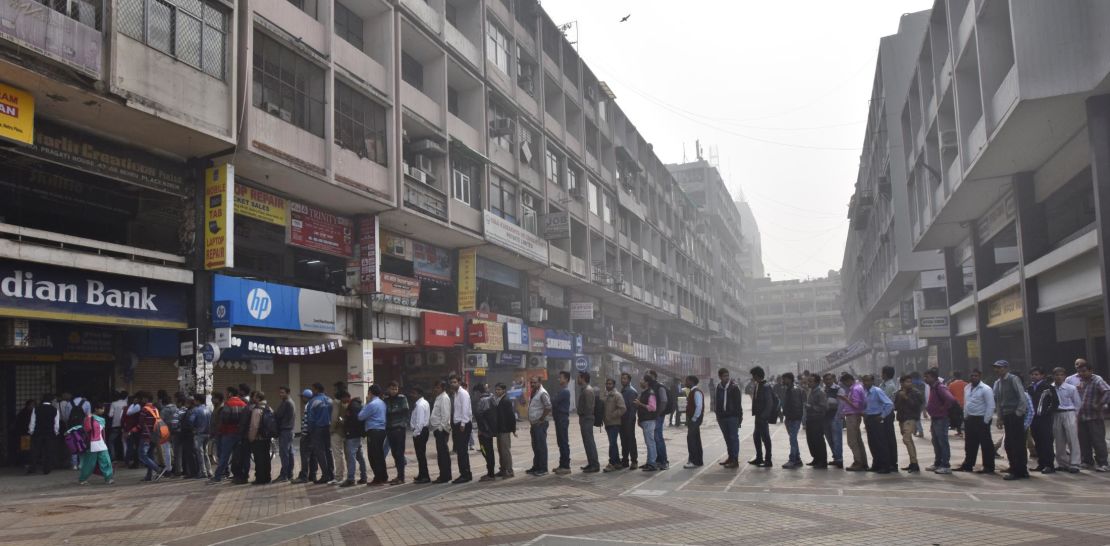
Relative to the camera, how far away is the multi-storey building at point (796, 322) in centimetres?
12788

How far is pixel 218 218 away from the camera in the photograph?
1825cm

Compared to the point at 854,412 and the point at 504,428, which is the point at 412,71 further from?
the point at 854,412

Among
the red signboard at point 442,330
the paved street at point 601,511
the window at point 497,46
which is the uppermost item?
the window at point 497,46

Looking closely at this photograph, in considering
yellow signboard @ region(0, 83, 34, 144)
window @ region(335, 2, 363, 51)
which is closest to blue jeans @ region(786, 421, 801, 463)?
yellow signboard @ region(0, 83, 34, 144)

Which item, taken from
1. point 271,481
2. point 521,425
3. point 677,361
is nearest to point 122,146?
point 271,481

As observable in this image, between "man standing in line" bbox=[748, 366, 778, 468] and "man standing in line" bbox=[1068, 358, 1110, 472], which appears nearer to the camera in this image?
"man standing in line" bbox=[1068, 358, 1110, 472]

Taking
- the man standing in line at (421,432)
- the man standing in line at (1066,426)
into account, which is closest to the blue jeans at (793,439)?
the man standing in line at (1066,426)

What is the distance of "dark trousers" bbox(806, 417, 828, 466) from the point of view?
1366cm

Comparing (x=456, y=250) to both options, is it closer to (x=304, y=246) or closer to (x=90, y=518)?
(x=304, y=246)

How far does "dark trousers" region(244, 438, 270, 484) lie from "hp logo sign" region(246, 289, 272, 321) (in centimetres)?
572

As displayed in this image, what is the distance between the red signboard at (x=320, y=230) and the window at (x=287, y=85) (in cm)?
245

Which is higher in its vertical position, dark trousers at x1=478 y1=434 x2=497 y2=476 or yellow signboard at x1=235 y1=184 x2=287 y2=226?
yellow signboard at x1=235 y1=184 x2=287 y2=226

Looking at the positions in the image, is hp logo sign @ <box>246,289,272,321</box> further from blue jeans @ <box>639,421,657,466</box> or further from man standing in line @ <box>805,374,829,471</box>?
man standing in line @ <box>805,374,829,471</box>

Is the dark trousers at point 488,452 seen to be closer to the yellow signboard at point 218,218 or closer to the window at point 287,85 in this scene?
the yellow signboard at point 218,218
